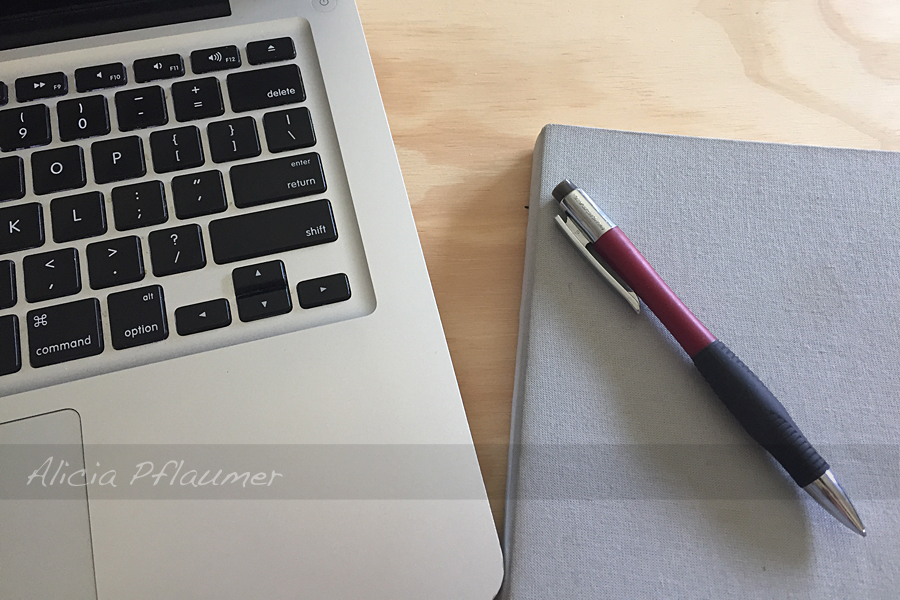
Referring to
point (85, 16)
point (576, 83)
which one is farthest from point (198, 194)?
point (576, 83)

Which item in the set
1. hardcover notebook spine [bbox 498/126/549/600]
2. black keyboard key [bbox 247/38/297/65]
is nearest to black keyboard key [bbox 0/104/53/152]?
black keyboard key [bbox 247/38/297/65]

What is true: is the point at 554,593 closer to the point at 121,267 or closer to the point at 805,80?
the point at 121,267

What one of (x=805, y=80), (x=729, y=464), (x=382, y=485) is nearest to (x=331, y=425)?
(x=382, y=485)

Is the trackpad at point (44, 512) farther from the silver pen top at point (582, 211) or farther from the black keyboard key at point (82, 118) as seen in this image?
the silver pen top at point (582, 211)

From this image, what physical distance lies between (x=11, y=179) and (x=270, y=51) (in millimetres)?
138

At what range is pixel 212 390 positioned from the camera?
10.5 inches

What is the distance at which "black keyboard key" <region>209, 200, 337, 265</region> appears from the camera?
0.92 feet

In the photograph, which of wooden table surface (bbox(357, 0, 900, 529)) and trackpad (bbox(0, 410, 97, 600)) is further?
wooden table surface (bbox(357, 0, 900, 529))

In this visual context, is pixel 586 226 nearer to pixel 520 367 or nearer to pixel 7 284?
pixel 520 367

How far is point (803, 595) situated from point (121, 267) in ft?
1.08

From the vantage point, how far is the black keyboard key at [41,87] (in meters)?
0.30

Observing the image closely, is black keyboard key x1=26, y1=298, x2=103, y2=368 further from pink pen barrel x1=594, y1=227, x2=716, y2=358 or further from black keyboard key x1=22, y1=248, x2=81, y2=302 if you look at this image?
pink pen barrel x1=594, y1=227, x2=716, y2=358

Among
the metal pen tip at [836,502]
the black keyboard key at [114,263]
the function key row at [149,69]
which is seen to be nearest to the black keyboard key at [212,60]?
the function key row at [149,69]

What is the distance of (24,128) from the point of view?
29 centimetres
